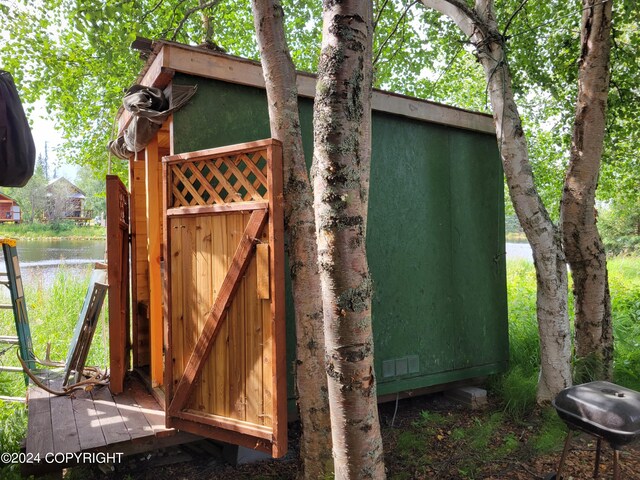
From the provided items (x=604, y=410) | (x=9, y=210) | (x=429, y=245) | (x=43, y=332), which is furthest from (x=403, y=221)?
(x=9, y=210)

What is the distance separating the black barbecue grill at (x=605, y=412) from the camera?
2.01m

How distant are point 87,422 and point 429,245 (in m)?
3.07

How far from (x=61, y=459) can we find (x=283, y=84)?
2548 mm

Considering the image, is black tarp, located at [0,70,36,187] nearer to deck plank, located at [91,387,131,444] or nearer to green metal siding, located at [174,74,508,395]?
green metal siding, located at [174,74,508,395]

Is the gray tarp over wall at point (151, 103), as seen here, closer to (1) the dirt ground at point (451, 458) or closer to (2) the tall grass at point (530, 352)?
(1) the dirt ground at point (451, 458)

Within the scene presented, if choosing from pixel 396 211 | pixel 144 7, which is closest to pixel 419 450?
pixel 396 211

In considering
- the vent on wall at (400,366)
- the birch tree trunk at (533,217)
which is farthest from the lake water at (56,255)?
the vent on wall at (400,366)

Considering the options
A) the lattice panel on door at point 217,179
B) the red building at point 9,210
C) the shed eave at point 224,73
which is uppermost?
the red building at point 9,210

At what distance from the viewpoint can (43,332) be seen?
22.1 ft

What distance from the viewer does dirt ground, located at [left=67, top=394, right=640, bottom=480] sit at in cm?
296

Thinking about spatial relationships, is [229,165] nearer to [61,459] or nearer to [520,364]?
[61,459]

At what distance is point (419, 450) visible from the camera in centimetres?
327

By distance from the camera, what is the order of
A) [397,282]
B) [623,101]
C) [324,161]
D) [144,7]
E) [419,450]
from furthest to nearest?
[144,7] → [623,101] → [397,282] → [419,450] → [324,161]

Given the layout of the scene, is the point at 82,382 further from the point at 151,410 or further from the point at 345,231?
the point at 345,231
